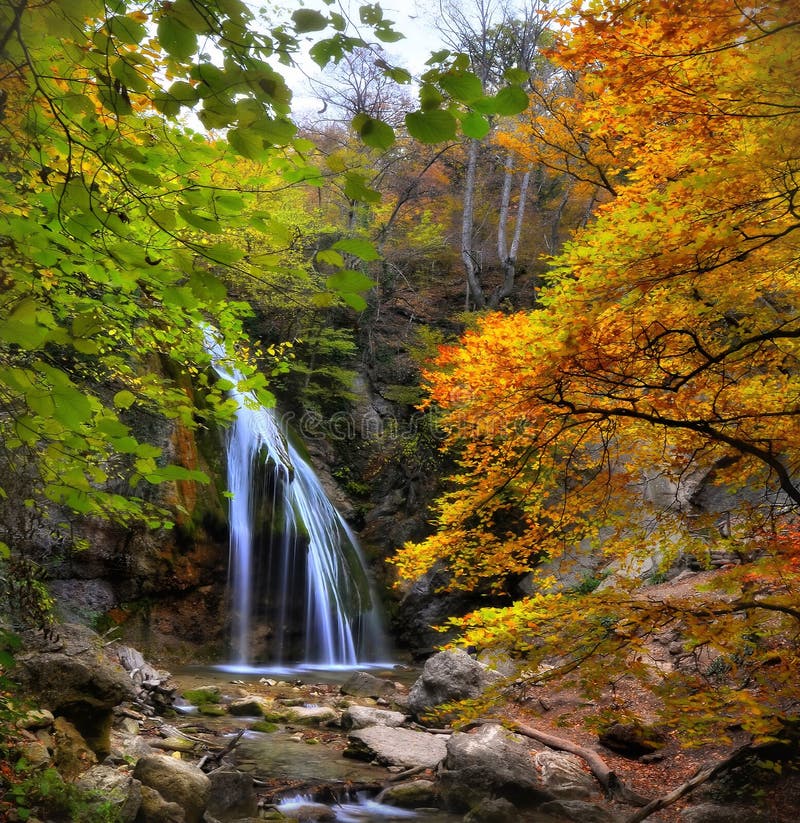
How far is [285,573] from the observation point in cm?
1391

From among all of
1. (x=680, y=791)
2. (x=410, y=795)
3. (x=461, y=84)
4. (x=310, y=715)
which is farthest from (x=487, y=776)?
(x=461, y=84)

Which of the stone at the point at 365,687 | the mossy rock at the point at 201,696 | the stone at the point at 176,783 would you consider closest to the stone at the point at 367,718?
the stone at the point at 365,687

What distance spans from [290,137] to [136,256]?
0.49 m

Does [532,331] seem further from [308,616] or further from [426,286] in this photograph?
[426,286]

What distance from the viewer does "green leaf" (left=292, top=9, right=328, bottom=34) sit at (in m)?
1.31

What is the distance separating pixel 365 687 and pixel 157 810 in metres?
6.05

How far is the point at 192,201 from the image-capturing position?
1627 mm

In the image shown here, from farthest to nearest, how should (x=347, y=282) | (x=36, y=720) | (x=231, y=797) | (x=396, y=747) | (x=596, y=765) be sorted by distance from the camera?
(x=396, y=747) → (x=596, y=765) → (x=231, y=797) → (x=36, y=720) → (x=347, y=282)

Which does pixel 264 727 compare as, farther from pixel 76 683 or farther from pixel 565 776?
pixel 565 776

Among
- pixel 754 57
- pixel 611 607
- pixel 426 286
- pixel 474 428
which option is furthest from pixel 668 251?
pixel 426 286

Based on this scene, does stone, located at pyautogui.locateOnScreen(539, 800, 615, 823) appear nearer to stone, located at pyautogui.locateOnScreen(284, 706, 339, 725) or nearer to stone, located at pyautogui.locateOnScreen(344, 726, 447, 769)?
stone, located at pyautogui.locateOnScreen(344, 726, 447, 769)

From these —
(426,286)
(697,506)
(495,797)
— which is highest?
(426,286)

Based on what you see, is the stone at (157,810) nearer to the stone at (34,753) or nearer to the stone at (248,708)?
the stone at (34,753)

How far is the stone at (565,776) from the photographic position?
5945mm
